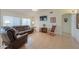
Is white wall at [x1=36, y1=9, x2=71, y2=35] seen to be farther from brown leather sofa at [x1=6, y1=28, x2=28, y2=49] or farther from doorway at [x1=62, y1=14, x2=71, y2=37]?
brown leather sofa at [x1=6, y1=28, x2=28, y2=49]

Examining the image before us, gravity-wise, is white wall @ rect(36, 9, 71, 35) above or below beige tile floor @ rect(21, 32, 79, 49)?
above

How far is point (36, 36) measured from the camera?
8.68 ft

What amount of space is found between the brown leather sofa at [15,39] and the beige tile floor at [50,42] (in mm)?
102

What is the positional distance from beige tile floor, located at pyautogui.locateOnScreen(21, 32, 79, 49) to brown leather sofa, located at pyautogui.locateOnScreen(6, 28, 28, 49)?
10 cm

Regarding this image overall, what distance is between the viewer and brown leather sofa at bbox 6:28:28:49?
2.57 m

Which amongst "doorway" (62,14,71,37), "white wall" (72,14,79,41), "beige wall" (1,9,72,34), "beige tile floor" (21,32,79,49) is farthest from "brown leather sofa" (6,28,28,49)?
"white wall" (72,14,79,41)

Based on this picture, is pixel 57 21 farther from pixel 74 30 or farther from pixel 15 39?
pixel 15 39

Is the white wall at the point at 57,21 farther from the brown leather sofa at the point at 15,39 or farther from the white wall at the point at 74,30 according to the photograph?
the brown leather sofa at the point at 15,39

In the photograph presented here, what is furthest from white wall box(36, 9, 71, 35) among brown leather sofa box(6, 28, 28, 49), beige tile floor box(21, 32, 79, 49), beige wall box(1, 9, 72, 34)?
brown leather sofa box(6, 28, 28, 49)
